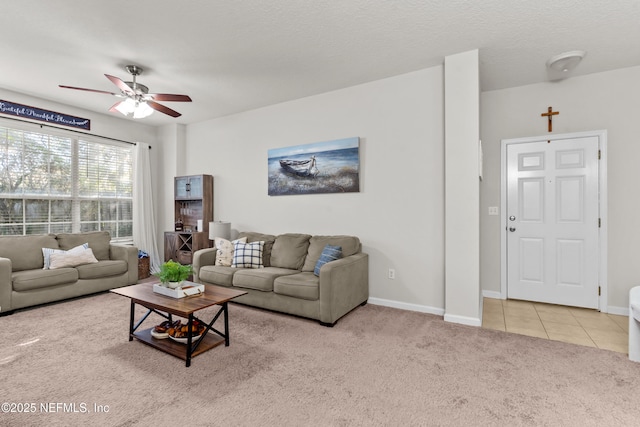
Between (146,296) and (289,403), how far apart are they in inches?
60.5

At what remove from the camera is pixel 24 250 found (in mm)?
3822

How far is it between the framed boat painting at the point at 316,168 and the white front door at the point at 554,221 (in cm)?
199

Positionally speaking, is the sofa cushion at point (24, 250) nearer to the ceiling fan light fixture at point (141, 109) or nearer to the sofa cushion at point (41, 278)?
the sofa cushion at point (41, 278)

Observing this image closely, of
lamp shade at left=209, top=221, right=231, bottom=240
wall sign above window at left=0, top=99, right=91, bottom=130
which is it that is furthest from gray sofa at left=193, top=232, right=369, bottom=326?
wall sign above window at left=0, top=99, right=91, bottom=130

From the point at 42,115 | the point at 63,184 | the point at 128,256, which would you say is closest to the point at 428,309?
the point at 128,256

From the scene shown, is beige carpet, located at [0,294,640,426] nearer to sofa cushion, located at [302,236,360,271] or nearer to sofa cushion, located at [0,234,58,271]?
sofa cushion, located at [302,236,360,271]

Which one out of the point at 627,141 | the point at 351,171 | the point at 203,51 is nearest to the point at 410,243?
the point at 351,171

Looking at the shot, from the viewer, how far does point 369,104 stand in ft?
12.6

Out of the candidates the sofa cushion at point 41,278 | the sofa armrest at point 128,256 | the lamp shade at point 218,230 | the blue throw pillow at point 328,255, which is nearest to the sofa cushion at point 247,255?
the lamp shade at point 218,230

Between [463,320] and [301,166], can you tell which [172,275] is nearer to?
[301,166]

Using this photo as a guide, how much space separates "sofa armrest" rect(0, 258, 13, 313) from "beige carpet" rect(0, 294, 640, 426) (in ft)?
1.47

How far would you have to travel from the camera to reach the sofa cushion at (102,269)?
3.95m

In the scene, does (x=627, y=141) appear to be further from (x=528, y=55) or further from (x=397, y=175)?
(x=397, y=175)

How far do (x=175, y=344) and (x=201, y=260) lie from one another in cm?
168
